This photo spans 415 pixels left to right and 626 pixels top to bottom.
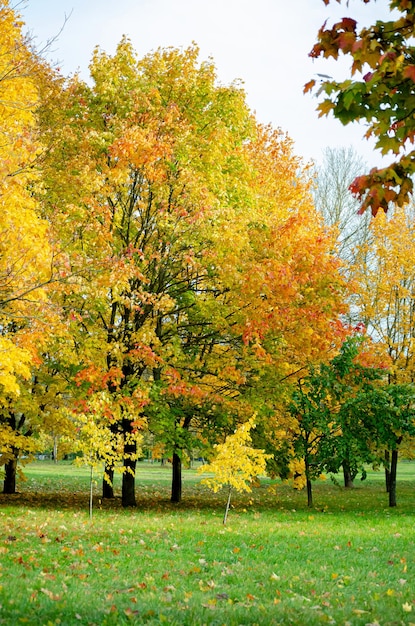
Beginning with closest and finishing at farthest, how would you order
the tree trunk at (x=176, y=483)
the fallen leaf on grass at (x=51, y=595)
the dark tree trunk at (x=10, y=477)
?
the fallen leaf on grass at (x=51, y=595)
the tree trunk at (x=176, y=483)
the dark tree trunk at (x=10, y=477)

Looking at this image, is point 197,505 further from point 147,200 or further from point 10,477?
point 147,200

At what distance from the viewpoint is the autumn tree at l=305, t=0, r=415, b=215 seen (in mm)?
3994

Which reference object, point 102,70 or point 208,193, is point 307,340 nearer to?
point 208,193

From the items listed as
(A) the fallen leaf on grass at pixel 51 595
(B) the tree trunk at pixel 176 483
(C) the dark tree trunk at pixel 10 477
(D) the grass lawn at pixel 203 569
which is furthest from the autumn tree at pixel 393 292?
(A) the fallen leaf on grass at pixel 51 595

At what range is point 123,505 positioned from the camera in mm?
15945

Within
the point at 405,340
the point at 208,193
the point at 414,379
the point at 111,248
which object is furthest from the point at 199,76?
the point at 414,379

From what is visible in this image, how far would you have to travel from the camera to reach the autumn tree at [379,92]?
3994 millimetres

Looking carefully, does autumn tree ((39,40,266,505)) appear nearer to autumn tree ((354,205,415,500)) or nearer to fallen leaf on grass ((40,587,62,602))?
autumn tree ((354,205,415,500))

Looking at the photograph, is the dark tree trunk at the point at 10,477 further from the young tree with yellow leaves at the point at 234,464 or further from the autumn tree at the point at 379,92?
the autumn tree at the point at 379,92

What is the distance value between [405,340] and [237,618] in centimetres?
1566

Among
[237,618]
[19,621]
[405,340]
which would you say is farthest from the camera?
[405,340]

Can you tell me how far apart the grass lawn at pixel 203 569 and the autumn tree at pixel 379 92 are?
3.55 meters

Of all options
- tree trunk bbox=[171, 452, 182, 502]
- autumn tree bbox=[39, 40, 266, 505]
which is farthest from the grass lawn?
tree trunk bbox=[171, 452, 182, 502]

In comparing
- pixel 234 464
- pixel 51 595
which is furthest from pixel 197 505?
pixel 51 595
